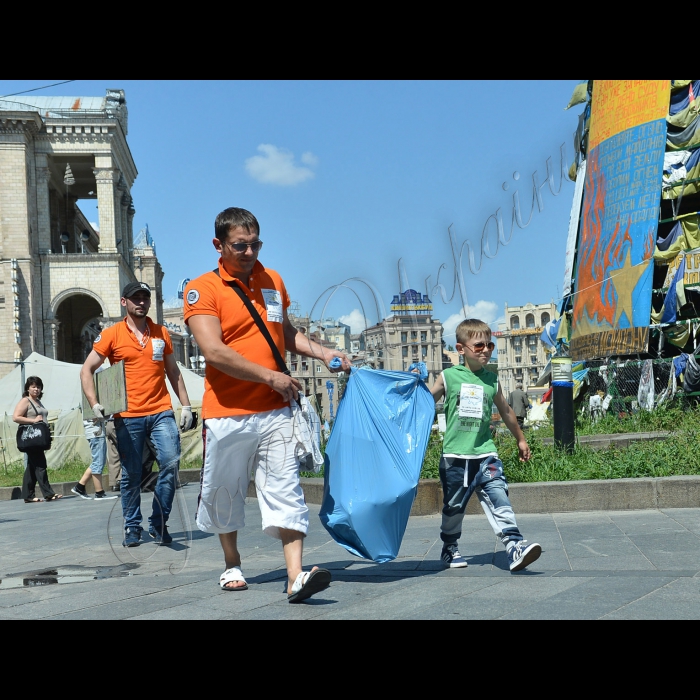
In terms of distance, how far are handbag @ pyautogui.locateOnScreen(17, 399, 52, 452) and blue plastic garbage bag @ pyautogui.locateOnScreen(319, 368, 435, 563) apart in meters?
8.42

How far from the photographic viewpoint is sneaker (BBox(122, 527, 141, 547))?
6434 mm

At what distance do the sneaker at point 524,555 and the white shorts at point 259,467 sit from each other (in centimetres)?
114

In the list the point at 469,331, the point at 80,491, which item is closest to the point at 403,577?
the point at 469,331

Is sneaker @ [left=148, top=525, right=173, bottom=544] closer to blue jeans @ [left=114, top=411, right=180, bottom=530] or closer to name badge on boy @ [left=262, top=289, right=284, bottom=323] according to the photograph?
blue jeans @ [left=114, top=411, right=180, bottom=530]

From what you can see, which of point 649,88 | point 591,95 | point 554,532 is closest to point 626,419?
point 554,532

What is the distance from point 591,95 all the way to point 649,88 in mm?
3855

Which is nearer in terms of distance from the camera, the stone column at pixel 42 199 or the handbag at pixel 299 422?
the handbag at pixel 299 422

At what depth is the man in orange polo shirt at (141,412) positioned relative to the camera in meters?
6.51

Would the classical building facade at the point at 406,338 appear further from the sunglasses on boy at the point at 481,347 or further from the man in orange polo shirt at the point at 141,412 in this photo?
the man in orange polo shirt at the point at 141,412

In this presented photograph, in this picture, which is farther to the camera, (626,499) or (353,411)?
(626,499)

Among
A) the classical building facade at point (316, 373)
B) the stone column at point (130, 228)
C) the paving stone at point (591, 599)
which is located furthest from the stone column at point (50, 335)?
the paving stone at point (591, 599)

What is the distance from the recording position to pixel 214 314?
14.3ft

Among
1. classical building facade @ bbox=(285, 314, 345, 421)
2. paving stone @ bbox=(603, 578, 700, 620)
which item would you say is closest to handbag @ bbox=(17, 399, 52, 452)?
classical building facade @ bbox=(285, 314, 345, 421)
